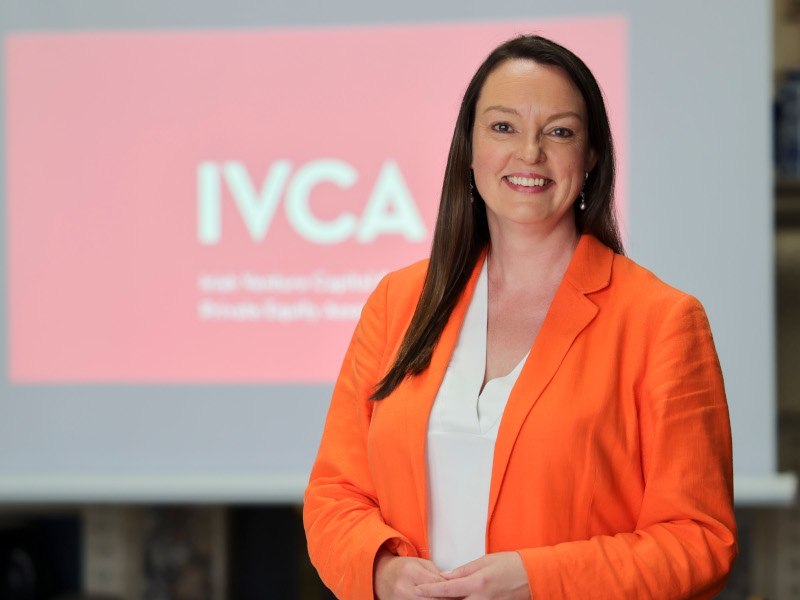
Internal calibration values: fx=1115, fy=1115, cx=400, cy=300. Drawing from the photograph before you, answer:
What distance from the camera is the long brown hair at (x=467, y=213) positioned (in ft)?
4.38

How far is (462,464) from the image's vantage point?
130 cm

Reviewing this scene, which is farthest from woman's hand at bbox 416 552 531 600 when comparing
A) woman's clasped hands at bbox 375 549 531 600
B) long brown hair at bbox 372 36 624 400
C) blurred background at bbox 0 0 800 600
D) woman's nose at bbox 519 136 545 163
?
blurred background at bbox 0 0 800 600

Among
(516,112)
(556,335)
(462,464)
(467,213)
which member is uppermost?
(516,112)

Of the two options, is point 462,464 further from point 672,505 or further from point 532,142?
point 532,142

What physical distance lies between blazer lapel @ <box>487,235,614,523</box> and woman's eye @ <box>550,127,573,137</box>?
0.14 meters

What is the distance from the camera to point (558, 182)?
133 centimetres

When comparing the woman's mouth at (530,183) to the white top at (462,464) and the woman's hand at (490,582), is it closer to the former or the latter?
the white top at (462,464)

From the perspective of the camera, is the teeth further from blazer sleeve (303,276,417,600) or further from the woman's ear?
blazer sleeve (303,276,417,600)

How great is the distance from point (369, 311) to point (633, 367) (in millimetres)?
374

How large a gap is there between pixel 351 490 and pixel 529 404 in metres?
0.28

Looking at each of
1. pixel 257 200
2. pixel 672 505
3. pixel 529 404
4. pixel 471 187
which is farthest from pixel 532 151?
pixel 257 200

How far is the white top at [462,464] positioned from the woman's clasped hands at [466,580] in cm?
5

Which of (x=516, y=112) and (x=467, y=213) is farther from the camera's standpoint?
(x=467, y=213)

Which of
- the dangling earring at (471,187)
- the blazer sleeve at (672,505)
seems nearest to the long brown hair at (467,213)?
the dangling earring at (471,187)
